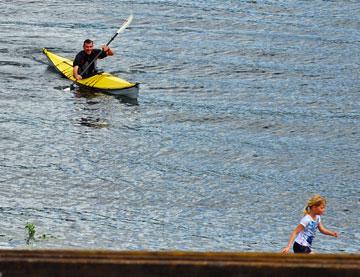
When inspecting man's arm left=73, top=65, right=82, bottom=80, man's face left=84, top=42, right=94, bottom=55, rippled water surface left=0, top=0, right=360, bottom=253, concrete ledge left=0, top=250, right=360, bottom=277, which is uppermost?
concrete ledge left=0, top=250, right=360, bottom=277

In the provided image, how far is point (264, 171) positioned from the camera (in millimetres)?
31781

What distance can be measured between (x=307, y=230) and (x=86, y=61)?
23924 millimetres

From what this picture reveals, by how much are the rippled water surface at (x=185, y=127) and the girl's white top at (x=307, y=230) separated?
5.47m

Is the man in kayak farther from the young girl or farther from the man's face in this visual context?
the young girl

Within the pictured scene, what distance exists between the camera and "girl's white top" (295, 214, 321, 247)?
17156 millimetres

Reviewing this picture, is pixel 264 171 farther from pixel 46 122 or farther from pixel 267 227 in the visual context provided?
pixel 46 122

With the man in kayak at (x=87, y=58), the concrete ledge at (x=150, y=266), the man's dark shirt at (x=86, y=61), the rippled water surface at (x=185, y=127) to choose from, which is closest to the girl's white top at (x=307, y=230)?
the rippled water surface at (x=185, y=127)

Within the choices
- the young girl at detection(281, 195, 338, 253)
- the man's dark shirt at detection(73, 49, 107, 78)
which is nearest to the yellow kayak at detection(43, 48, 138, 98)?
the man's dark shirt at detection(73, 49, 107, 78)

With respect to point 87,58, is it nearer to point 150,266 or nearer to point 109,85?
point 109,85

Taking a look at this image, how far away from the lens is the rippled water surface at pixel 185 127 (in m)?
25.1

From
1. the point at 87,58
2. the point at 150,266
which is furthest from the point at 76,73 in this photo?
the point at 150,266

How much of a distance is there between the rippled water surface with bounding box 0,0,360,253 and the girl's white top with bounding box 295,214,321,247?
17.9 feet

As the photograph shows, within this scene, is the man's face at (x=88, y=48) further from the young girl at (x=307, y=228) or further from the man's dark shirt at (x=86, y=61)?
the young girl at (x=307, y=228)

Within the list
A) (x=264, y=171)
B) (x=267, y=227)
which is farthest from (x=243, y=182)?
Answer: (x=267, y=227)
